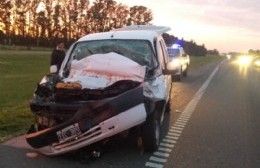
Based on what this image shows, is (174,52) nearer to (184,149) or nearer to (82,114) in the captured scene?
(184,149)

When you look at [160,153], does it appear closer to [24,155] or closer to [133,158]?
[133,158]

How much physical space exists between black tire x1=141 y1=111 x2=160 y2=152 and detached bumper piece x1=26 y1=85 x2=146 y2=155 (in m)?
0.60

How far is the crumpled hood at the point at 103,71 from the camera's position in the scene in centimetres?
716

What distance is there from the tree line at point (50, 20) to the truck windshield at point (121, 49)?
70.3 meters

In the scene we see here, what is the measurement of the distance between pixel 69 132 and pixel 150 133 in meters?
1.45

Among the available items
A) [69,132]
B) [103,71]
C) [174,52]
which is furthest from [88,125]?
[174,52]

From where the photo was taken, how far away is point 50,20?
8594 cm

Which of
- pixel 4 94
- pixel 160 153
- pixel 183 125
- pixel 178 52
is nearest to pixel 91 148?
pixel 160 153

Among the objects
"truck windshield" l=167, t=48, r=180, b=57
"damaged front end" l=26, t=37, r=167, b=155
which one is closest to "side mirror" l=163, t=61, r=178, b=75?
"damaged front end" l=26, t=37, r=167, b=155

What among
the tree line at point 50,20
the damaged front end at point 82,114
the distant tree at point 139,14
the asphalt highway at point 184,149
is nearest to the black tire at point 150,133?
the asphalt highway at point 184,149

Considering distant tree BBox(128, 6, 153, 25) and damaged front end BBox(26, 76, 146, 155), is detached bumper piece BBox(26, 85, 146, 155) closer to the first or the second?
damaged front end BBox(26, 76, 146, 155)

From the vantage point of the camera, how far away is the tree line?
80.8 metres

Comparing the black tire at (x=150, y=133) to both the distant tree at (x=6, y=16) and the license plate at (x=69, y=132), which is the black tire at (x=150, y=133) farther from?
the distant tree at (x=6, y=16)

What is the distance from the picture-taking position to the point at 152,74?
8.05m
